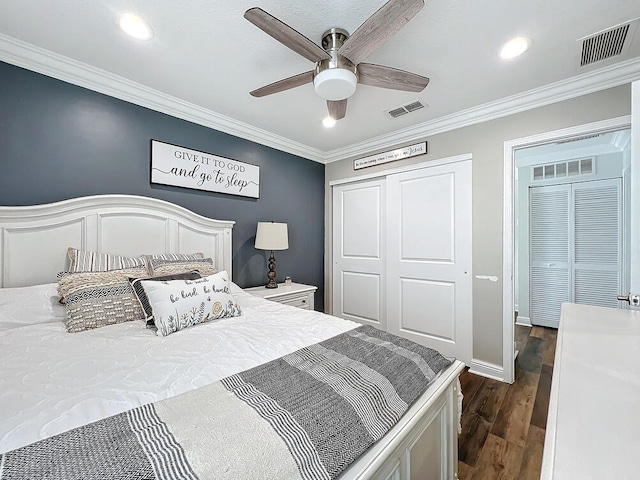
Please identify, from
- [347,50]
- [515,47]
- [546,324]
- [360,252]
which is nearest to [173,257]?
[347,50]

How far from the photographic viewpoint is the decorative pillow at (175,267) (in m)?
1.95

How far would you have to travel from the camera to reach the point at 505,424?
1.90 m

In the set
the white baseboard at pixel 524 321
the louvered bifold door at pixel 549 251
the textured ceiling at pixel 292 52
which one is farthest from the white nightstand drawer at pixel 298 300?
the louvered bifold door at pixel 549 251

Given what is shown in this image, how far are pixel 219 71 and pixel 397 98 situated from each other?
57.0 inches

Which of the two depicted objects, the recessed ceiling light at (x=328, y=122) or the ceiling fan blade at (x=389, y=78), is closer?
the ceiling fan blade at (x=389, y=78)

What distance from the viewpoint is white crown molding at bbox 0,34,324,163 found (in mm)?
1802

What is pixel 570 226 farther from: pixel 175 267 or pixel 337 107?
pixel 175 267

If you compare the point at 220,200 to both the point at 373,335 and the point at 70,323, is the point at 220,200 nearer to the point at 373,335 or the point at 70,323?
the point at 70,323

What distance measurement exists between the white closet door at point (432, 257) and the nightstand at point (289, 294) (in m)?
0.96

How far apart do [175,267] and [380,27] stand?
6.27ft

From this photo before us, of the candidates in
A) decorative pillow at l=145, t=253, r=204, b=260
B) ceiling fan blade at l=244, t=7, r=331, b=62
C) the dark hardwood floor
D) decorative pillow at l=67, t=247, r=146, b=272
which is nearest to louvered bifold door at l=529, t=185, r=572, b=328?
the dark hardwood floor

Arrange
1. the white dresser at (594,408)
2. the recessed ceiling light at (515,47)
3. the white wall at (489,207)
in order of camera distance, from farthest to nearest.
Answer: the white wall at (489,207) < the recessed ceiling light at (515,47) < the white dresser at (594,408)

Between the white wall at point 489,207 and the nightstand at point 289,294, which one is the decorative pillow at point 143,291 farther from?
the white wall at point 489,207

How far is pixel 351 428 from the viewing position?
0.84m
